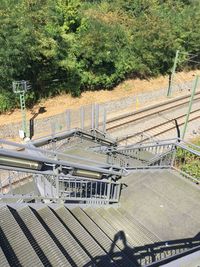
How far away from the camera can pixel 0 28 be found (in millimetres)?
14031

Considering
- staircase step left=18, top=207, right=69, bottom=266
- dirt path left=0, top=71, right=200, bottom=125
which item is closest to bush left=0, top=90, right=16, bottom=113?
dirt path left=0, top=71, right=200, bottom=125

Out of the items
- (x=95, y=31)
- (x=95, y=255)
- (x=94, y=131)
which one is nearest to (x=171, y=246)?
(x=95, y=255)

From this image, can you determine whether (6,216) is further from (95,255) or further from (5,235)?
(95,255)

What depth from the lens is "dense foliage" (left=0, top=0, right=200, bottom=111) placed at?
588 inches

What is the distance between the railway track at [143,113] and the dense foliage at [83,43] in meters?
3.52

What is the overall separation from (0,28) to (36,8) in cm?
336

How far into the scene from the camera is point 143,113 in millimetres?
18828

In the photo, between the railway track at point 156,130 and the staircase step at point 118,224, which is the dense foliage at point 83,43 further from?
the staircase step at point 118,224

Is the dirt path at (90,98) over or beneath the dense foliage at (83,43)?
beneath

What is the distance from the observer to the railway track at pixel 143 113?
56.5 feet

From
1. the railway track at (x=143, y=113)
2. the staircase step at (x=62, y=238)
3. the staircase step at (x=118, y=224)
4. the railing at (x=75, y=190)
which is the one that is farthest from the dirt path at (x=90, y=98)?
the staircase step at (x=62, y=238)

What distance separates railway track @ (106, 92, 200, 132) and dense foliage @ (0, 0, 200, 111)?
3524mm

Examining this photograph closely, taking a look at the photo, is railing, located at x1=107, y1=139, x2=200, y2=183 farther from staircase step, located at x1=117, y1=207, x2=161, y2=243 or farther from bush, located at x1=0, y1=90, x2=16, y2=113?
bush, located at x1=0, y1=90, x2=16, y2=113

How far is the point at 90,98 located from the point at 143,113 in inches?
148
